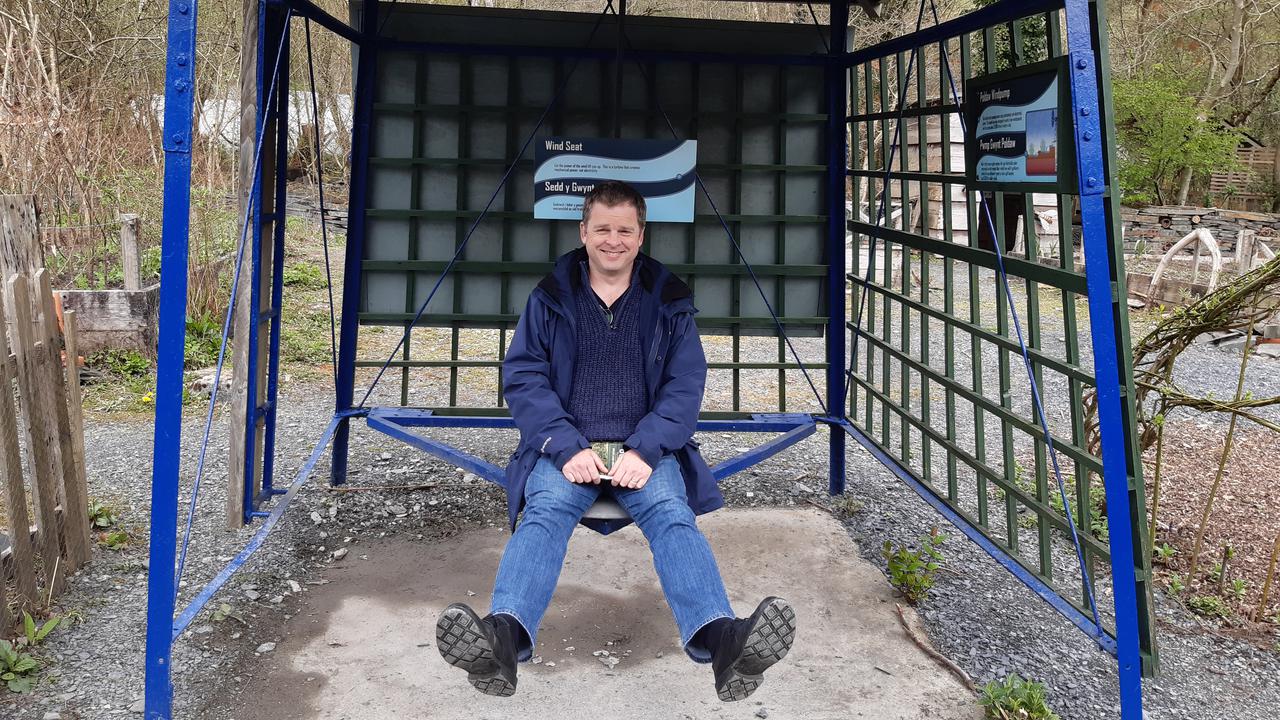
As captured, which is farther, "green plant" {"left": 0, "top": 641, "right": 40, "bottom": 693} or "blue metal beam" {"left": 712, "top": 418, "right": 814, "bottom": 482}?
"blue metal beam" {"left": 712, "top": 418, "right": 814, "bottom": 482}

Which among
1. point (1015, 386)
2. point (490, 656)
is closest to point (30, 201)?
point (490, 656)

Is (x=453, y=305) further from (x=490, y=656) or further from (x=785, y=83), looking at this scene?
(x=490, y=656)

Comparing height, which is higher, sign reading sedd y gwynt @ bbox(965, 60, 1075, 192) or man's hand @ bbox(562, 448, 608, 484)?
sign reading sedd y gwynt @ bbox(965, 60, 1075, 192)

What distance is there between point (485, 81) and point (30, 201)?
3435 millimetres

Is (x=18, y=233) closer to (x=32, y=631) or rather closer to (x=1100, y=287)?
(x=32, y=631)

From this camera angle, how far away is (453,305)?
17.8 ft

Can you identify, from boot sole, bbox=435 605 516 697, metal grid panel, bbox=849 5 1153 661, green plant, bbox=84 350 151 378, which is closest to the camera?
boot sole, bbox=435 605 516 697

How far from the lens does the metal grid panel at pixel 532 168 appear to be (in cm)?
524

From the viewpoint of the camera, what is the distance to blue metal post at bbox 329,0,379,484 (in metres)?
5.11

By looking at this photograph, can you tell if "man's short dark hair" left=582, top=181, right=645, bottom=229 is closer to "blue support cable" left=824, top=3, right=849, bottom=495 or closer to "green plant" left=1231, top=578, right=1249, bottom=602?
"blue support cable" left=824, top=3, right=849, bottom=495

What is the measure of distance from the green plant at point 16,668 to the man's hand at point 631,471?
2098 mm

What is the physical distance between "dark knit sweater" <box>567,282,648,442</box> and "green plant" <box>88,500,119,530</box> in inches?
106

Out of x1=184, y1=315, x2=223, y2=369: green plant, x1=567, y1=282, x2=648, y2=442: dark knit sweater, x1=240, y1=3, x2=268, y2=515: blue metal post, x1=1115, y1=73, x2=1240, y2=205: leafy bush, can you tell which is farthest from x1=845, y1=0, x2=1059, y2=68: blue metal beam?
x1=1115, y1=73, x2=1240, y2=205: leafy bush

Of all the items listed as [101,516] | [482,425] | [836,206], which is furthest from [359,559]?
[836,206]
